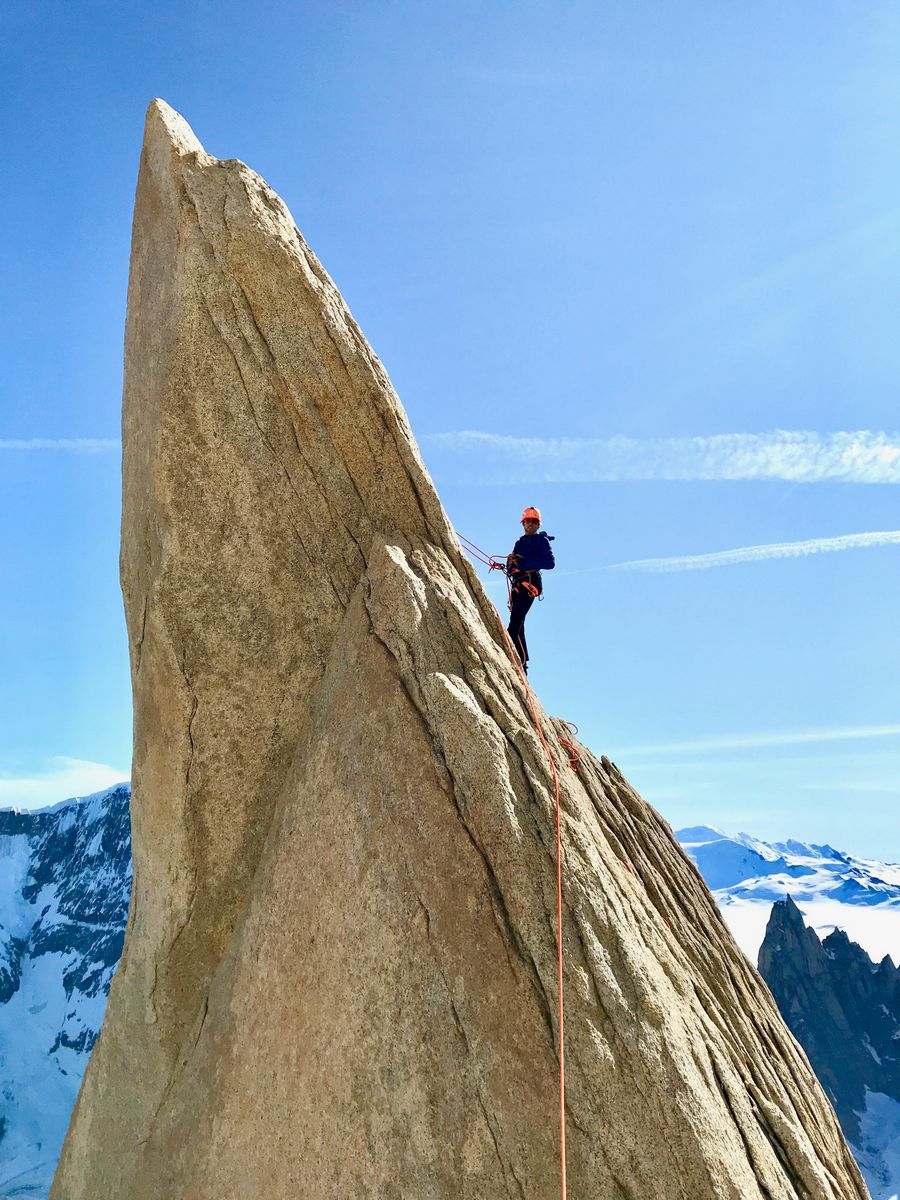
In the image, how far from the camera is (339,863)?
30.7ft

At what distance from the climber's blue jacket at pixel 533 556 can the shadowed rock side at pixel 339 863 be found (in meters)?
3.44

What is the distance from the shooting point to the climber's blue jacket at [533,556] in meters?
15.5

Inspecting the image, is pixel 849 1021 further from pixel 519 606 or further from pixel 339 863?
pixel 339 863

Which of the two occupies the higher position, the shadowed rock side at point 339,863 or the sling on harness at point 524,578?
the sling on harness at point 524,578

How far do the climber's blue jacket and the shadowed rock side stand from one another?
3.44 metres

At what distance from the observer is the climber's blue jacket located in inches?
608

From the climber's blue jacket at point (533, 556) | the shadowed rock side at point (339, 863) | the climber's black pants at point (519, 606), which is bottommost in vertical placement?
the shadowed rock side at point (339, 863)

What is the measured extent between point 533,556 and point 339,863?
763cm

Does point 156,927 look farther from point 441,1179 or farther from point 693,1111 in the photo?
point 693,1111

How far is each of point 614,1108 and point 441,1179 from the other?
167 centimetres

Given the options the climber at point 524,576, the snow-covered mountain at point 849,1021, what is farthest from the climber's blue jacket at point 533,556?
the snow-covered mountain at point 849,1021

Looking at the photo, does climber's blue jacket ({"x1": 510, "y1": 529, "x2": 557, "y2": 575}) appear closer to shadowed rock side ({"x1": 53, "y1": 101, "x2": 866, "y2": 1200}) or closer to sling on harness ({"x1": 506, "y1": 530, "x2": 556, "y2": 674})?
sling on harness ({"x1": 506, "y1": 530, "x2": 556, "y2": 674})

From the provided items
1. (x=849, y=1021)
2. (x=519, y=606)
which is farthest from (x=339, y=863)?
(x=849, y=1021)

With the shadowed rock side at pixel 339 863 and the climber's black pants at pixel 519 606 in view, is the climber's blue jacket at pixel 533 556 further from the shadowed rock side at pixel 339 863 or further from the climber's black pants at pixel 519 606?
the shadowed rock side at pixel 339 863
